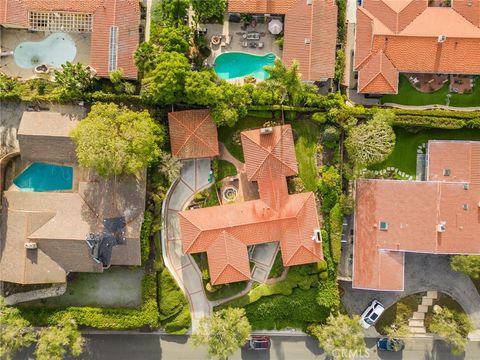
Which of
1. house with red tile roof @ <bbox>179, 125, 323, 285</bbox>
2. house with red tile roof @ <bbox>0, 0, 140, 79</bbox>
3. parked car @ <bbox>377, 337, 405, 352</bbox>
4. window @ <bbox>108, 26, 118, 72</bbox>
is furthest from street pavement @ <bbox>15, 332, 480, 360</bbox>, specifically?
window @ <bbox>108, 26, 118, 72</bbox>

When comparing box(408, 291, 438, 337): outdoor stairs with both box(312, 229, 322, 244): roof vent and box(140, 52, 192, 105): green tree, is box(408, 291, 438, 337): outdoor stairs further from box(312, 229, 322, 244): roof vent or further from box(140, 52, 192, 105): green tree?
box(140, 52, 192, 105): green tree

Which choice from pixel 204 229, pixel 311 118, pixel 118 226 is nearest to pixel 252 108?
pixel 311 118

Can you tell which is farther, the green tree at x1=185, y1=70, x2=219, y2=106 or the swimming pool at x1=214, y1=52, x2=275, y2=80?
the swimming pool at x1=214, y1=52, x2=275, y2=80

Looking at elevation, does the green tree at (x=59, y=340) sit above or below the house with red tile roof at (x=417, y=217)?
below

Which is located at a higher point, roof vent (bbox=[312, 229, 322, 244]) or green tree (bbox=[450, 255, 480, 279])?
roof vent (bbox=[312, 229, 322, 244])

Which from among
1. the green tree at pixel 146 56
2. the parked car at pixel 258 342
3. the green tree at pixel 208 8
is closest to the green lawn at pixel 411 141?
the parked car at pixel 258 342

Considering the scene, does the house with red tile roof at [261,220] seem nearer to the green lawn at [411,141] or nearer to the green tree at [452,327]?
the green lawn at [411,141]

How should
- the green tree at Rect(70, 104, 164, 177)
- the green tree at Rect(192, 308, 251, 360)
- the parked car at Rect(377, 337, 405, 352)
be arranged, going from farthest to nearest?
the parked car at Rect(377, 337, 405, 352) < the green tree at Rect(192, 308, 251, 360) < the green tree at Rect(70, 104, 164, 177)

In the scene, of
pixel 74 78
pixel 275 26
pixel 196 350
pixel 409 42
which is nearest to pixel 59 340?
pixel 196 350
